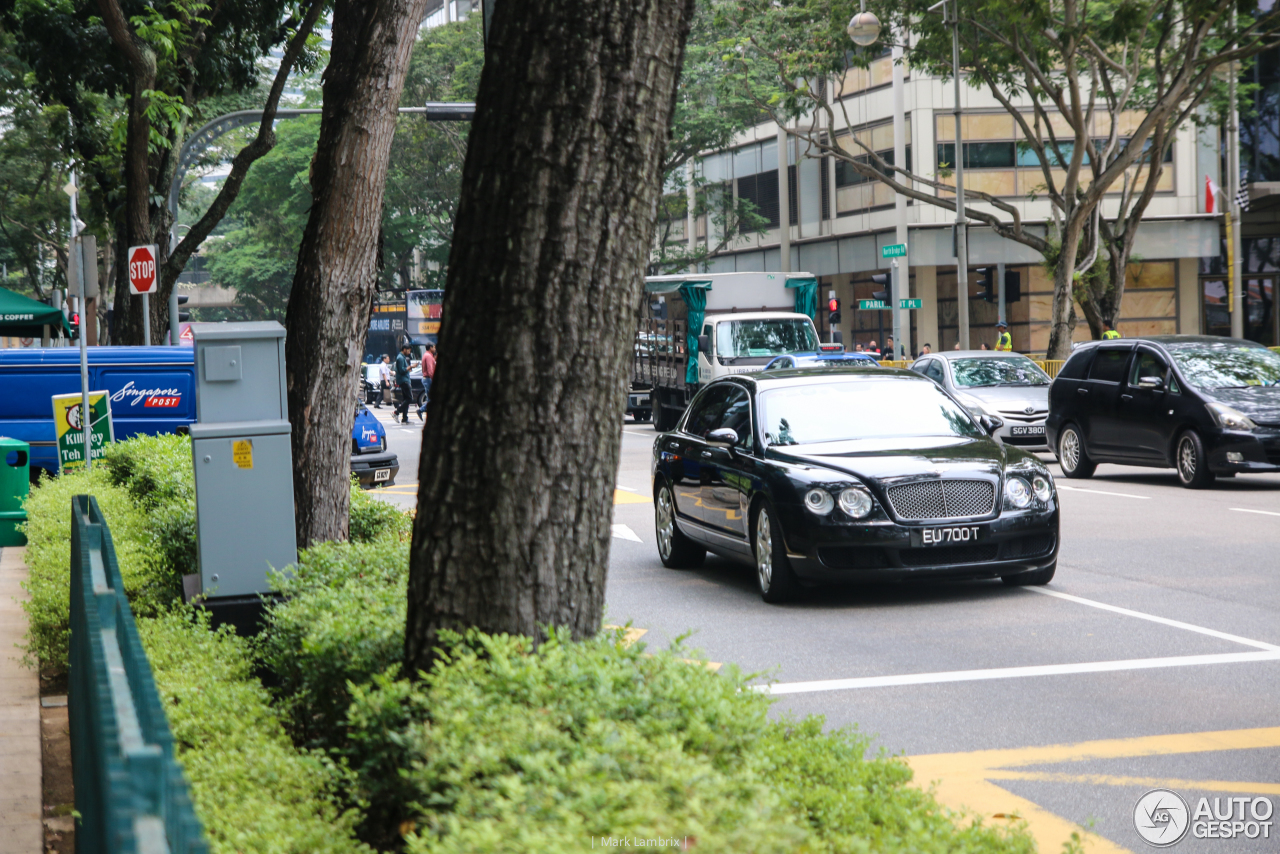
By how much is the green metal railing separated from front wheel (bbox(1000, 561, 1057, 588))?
6774 mm

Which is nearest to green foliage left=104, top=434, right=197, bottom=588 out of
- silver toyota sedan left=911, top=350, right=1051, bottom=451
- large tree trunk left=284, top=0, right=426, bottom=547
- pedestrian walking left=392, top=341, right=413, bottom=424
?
large tree trunk left=284, top=0, right=426, bottom=547

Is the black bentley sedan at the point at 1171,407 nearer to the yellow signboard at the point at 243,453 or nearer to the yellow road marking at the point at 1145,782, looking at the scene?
the yellow road marking at the point at 1145,782

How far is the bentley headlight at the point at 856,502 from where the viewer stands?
8812 mm

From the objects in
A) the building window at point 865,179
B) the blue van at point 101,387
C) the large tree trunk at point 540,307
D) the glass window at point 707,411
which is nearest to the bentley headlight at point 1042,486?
the glass window at point 707,411

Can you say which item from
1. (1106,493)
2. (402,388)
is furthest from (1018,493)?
(402,388)

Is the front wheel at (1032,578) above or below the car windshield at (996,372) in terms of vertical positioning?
below

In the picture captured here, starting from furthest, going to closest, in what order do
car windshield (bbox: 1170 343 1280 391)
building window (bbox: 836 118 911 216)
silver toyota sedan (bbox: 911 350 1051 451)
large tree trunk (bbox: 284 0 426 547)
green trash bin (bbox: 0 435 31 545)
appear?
1. building window (bbox: 836 118 911 216)
2. silver toyota sedan (bbox: 911 350 1051 451)
3. car windshield (bbox: 1170 343 1280 391)
4. green trash bin (bbox: 0 435 31 545)
5. large tree trunk (bbox: 284 0 426 547)

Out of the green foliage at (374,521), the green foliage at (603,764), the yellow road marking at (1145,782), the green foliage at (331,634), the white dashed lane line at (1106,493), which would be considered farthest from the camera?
the white dashed lane line at (1106,493)

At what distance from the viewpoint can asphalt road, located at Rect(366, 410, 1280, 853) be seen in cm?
518

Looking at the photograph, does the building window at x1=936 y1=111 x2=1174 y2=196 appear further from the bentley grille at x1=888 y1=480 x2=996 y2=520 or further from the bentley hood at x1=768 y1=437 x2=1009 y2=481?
the bentley grille at x1=888 y1=480 x2=996 y2=520

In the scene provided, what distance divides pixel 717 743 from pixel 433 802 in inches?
27.6

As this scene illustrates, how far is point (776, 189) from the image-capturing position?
5259cm

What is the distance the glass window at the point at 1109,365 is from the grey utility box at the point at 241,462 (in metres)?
13.2

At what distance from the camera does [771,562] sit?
30.2ft
